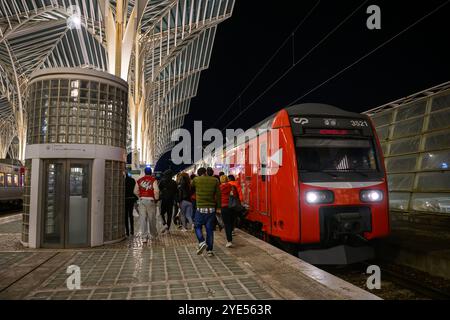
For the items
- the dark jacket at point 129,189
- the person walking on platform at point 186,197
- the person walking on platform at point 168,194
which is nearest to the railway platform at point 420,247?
the person walking on platform at point 186,197

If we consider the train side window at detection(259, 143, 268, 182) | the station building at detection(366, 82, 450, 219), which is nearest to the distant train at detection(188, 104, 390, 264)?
the train side window at detection(259, 143, 268, 182)

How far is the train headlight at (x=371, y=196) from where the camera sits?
5996mm

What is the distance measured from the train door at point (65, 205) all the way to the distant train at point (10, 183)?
14030mm

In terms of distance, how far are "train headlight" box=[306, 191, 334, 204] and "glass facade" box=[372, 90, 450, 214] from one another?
5.60 m

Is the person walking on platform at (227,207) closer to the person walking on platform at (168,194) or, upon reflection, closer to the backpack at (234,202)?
the backpack at (234,202)

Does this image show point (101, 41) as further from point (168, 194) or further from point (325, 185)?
point (325, 185)

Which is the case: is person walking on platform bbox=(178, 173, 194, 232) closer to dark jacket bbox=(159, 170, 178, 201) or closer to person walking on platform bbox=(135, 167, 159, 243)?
dark jacket bbox=(159, 170, 178, 201)

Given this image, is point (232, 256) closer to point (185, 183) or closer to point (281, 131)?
point (281, 131)

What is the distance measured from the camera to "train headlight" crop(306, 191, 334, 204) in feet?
18.8

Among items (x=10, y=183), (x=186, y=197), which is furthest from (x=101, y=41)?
(x=186, y=197)

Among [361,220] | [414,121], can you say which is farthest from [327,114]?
[414,121]

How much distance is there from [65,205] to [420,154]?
417 inches

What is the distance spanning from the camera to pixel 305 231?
5.66 meters

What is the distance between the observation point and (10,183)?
19.3 m
